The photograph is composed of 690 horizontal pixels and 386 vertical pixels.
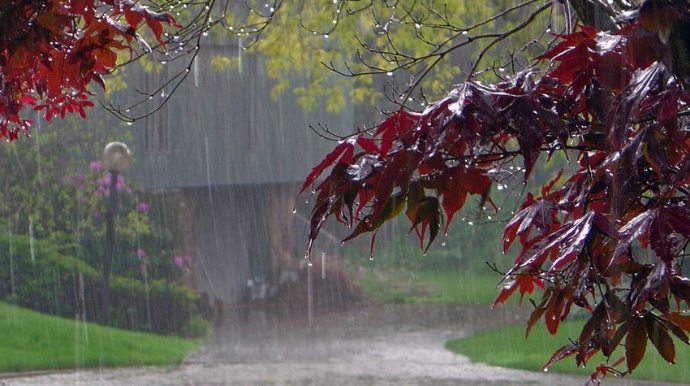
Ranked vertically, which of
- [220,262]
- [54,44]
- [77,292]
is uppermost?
[54,44]

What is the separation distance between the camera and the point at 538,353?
36.5ft

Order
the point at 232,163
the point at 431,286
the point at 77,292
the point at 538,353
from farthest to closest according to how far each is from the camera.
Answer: the point at 431,286 → the point at 232,163 → the point at 77,292 → the point at 538,353

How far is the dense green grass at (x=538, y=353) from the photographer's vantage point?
9.34 m

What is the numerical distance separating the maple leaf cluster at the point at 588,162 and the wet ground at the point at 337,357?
7153 millimetres

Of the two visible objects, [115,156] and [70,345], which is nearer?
[70,345]

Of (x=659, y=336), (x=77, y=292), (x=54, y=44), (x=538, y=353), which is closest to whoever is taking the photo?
(x=659, y=336)

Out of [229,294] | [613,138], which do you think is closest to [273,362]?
[229,294]

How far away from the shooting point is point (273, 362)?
10344 mm

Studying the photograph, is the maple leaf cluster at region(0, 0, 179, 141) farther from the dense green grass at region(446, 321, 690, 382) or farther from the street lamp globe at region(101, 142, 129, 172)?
the street lamp globe at region(101, 142, 129, 172)

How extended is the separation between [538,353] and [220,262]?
326 inches

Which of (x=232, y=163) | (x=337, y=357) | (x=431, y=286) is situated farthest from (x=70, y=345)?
(x=431, y=286)

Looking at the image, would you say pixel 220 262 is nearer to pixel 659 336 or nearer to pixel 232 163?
pixel 232 163

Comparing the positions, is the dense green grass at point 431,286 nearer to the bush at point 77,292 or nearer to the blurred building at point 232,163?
the blurred building at point 232,163

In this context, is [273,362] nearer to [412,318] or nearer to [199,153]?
[412,318]
